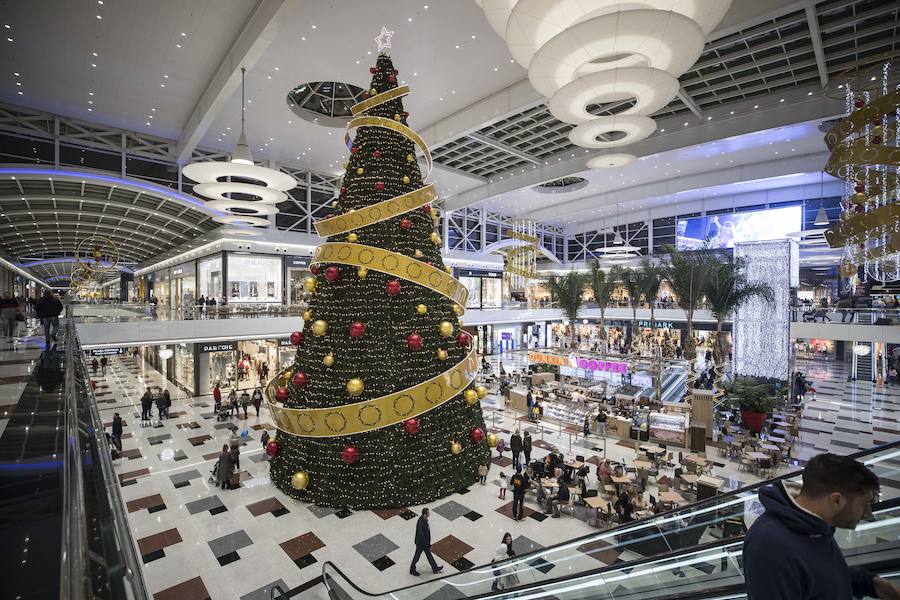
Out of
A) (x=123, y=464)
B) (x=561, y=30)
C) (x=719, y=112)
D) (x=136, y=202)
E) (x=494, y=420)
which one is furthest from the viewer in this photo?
(x=136, y=202)

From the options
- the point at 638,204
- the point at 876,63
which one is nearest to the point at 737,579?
the point at 876,63

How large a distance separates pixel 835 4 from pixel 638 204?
991 inches

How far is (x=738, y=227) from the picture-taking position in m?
31.8

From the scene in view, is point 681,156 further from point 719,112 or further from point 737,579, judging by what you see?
point 737,579

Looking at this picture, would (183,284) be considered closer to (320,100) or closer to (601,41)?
(320,100)

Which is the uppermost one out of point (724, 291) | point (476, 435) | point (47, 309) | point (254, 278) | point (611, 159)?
point (611, 159)

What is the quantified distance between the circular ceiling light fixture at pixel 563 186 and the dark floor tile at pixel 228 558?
26.6 metres

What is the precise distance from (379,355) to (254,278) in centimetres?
1818

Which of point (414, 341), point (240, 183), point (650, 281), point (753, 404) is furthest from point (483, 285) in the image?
point (414, 341)

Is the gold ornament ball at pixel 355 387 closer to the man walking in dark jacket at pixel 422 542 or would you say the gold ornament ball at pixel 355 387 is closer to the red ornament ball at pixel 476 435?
the man walking in dark jacket at pixel 422 542

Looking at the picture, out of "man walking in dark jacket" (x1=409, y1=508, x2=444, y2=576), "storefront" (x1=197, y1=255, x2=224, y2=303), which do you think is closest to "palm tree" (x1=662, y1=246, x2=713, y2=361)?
"man walking in dark jacket" (x1=409, y1=508, x2=444, y2=576)

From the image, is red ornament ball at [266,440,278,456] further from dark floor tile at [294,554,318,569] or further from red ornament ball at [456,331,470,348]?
red ornament ball at [456,331,470,348]

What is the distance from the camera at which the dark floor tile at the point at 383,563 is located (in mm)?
6254

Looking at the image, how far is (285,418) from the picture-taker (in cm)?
721
